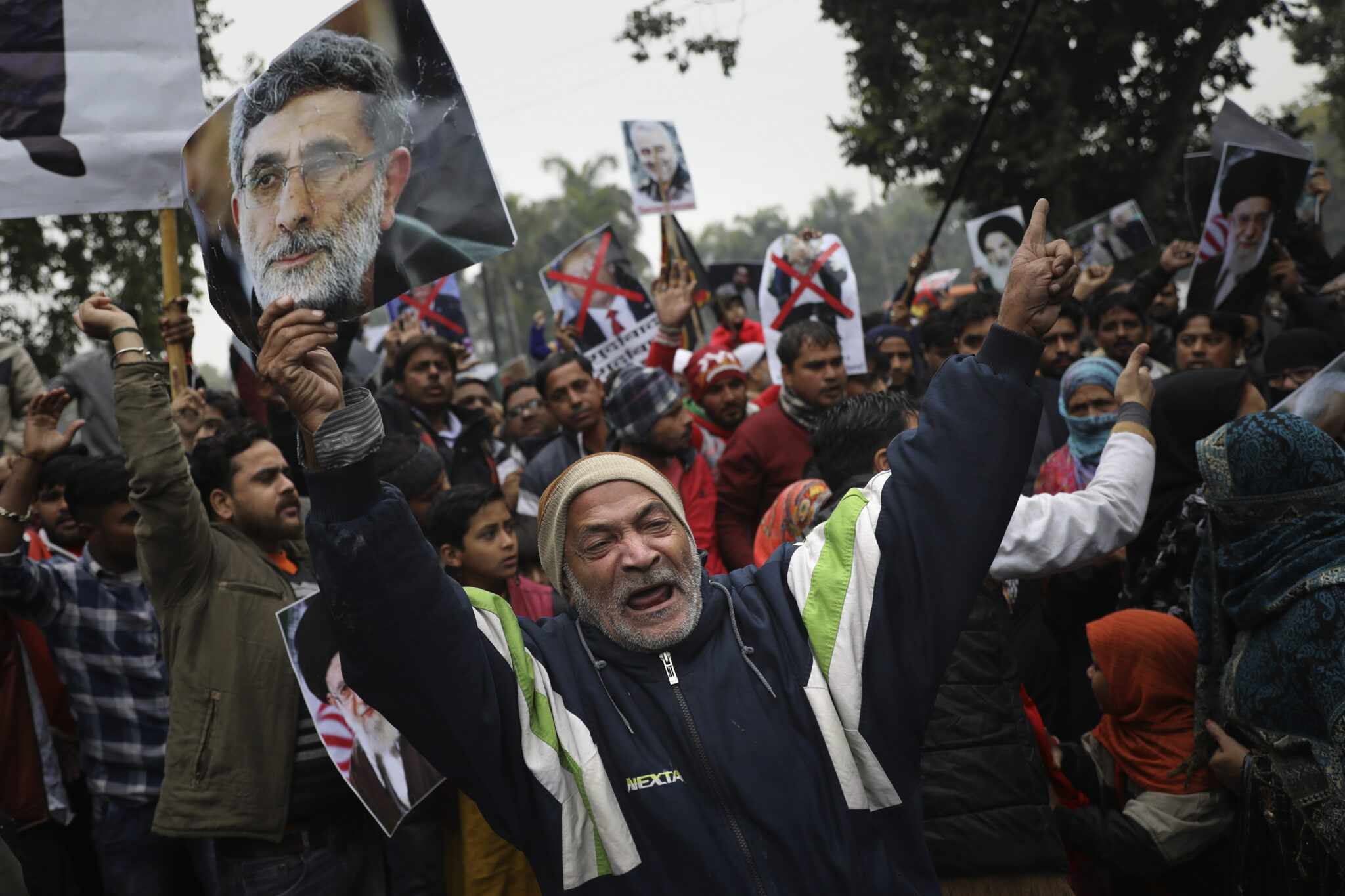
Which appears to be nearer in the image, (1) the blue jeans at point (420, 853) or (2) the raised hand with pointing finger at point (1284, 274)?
(1) the blue jeans at point (420, 853)

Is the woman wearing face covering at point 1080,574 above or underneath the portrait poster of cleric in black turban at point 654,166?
underneath

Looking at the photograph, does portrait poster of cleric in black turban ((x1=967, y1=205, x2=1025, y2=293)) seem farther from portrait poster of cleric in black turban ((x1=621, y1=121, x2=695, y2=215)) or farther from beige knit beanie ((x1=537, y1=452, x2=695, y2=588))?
beige knit beanie ((x1=537, y1=452, x2=695, y2=588))

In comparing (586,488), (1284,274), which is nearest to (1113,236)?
(1284,274)

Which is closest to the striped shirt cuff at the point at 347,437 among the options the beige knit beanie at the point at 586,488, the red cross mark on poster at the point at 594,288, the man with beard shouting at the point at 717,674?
the man with beard shouting at the point at 717,674

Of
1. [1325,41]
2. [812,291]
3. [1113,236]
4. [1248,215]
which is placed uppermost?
[1325,41]

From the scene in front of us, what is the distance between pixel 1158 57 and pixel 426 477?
518 inches

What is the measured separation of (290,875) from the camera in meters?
3.14

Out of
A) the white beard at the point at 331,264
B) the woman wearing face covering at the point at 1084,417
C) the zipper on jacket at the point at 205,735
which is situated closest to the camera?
the white beard at the point at 331,264

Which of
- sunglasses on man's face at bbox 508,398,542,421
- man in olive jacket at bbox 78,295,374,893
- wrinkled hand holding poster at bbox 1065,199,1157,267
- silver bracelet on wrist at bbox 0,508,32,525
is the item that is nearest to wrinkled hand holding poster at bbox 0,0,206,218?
man in olive jacket at bbox 78,295,374,893

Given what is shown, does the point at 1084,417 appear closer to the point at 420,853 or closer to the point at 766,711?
the point at 766,711

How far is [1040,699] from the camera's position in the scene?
4035 mm

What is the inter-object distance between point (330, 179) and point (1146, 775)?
9.13ft

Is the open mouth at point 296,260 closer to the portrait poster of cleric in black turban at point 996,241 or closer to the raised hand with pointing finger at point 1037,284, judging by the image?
the raised hand with pointing finger at point 1037,284

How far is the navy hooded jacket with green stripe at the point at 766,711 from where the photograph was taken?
1.84 metres
